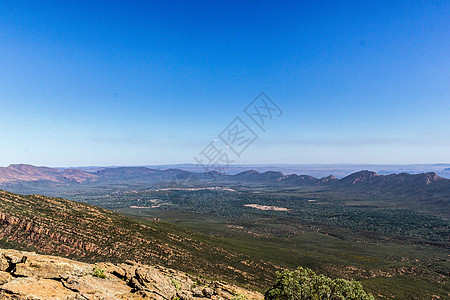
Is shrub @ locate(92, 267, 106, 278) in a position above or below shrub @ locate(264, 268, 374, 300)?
above

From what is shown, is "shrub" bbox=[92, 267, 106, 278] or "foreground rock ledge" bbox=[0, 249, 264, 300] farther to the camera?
"shrub" bbox=[92, 267, 106, 278]

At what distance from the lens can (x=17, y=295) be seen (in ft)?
36.8

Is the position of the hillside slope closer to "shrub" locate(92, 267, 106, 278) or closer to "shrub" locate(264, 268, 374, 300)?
"shrub" locate(264, 268, 374, 300)

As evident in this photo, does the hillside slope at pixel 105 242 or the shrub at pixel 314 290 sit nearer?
the shrub at pixel 314 290

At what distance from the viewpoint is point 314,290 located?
2603 centimetres

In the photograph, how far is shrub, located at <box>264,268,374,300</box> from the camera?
82.8 feet

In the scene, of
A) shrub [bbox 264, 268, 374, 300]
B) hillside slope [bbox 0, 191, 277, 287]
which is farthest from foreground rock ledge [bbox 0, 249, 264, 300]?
hillside slope [bbox 0, 191, 277, 287]

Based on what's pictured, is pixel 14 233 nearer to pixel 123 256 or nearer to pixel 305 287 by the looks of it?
pixel 123 256

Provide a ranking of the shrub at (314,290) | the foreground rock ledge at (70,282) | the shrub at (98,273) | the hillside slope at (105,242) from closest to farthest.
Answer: the foreground rock ledge at (70,282) < the shrub at (98,273) < the shrub at (314,290) < the hillside slope at (105,242)

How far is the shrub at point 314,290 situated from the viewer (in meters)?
25.2

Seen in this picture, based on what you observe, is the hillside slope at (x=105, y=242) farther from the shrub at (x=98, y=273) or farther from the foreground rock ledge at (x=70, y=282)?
the shrub at (x=98, y=273)

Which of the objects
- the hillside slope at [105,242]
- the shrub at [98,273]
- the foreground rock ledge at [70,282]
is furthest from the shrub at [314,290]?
the hillside slope at [105,242]

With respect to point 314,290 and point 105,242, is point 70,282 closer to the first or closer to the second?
point 314,290

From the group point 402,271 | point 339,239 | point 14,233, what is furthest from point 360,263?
point 14,233
